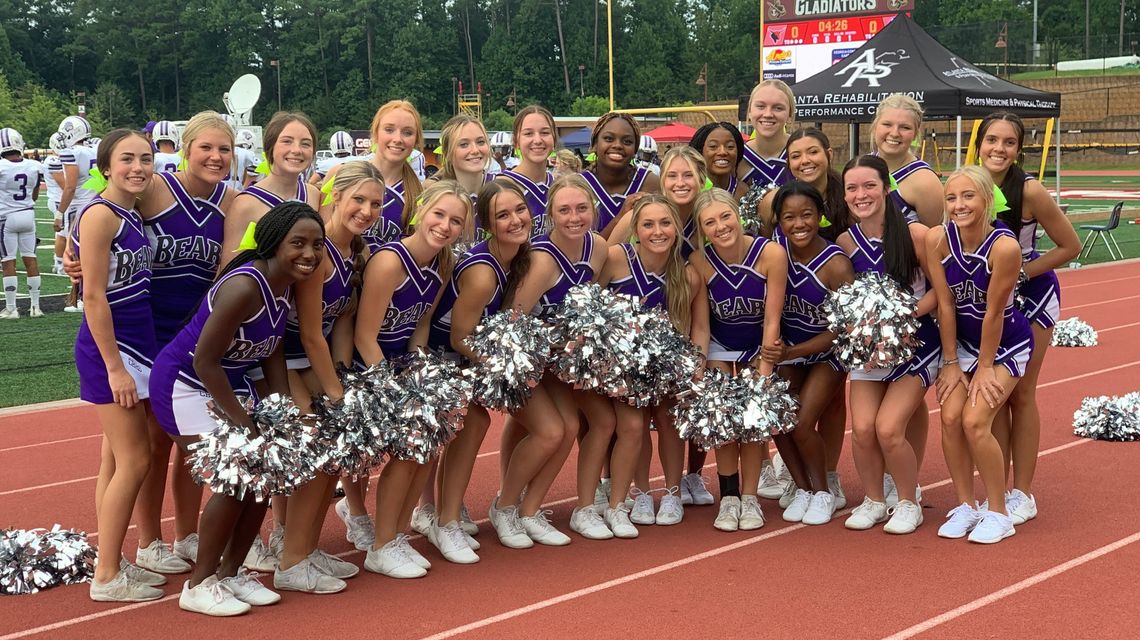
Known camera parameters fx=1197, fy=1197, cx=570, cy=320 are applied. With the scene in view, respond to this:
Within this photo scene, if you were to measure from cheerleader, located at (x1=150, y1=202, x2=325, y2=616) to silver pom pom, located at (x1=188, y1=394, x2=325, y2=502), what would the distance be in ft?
0.17

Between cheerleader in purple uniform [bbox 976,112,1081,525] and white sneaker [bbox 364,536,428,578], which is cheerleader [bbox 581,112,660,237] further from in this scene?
white sneaker [bbox 364,536,428,578]

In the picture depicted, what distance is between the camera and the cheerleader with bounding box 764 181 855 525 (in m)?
4.84

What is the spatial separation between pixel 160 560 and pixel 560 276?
73.1 inches

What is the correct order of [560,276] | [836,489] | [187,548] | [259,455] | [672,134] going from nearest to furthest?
[259,455] → [187,548] → [560,276] → [836,489] → [672,134]

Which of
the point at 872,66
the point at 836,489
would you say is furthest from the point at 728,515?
the point at 872,66

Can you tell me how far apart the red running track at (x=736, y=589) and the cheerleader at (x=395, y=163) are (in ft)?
4.22

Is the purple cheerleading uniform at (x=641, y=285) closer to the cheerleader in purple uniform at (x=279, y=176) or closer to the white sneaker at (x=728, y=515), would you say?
the white sneaker at (x=728, y=515)

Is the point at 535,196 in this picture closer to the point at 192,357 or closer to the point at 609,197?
the point at 609,197

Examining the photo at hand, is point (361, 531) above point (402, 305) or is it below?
below

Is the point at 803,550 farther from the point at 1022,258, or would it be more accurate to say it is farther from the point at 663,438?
the point at 1022,258

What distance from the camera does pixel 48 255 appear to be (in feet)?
62.6

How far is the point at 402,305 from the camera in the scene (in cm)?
439

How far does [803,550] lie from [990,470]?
79cm

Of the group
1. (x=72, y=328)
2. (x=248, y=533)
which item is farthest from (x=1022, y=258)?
(x=72, y=328)
